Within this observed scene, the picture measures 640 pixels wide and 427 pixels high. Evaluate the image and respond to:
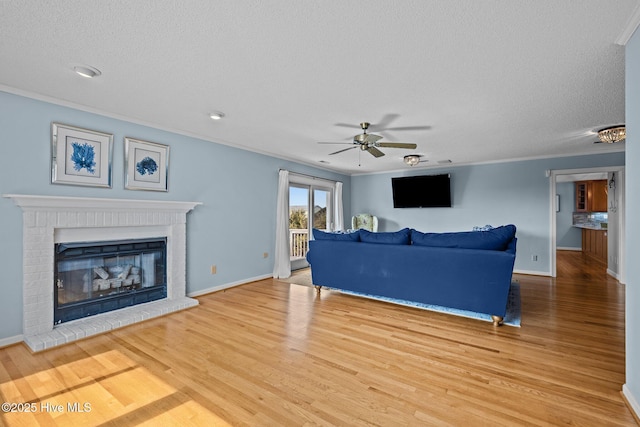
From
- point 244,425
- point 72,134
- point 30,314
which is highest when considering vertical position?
point 72,134

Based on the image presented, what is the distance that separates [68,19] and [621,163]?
7379 mm

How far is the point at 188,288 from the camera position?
13.1 ft

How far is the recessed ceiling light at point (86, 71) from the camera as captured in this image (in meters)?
2.22

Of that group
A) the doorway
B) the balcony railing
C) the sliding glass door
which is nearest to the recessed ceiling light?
the sliding glass door

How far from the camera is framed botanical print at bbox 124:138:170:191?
3.37 m

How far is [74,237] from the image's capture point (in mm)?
2959

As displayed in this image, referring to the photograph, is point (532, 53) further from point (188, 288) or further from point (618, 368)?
point (188, 288)

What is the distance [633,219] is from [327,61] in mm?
2194

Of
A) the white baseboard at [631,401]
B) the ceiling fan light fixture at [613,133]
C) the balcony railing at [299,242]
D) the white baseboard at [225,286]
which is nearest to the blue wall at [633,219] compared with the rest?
the white baseboard at [631,401]

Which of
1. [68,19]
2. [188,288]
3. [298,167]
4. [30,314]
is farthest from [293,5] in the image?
[298,167]

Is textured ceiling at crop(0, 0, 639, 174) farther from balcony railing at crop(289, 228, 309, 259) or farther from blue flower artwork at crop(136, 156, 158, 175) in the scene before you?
balcony railing at crop(289, 228, 309, 259)

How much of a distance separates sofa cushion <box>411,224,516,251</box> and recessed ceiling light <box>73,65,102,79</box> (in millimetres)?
3590

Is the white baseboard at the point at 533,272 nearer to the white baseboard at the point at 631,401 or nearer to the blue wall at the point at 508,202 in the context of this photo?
the blue wall at the point at 508,202

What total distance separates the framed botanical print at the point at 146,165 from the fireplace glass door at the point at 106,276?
70cm
